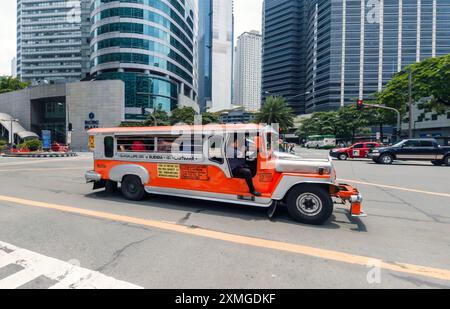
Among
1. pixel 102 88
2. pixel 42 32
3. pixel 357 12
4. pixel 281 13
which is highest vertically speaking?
pixel 281 13

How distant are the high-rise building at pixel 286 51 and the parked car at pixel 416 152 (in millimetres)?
111028

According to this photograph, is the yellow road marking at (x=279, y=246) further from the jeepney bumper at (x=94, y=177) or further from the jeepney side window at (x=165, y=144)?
the jeepney side window at (x=165, y=144)

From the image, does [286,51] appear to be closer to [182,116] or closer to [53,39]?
[182,116]

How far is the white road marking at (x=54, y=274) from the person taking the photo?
276 cm

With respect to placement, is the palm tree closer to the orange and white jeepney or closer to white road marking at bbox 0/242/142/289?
the orange and white jeepney

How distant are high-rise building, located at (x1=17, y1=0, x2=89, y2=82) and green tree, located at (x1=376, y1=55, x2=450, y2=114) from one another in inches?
4059

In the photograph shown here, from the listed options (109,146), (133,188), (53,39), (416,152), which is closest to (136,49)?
(109,146)

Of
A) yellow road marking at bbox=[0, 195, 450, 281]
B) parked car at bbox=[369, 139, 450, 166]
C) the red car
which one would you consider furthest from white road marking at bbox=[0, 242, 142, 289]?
the red car

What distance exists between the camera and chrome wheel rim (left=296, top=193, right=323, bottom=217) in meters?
4.86

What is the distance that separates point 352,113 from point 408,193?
175ft

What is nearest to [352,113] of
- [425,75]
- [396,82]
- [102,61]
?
[396,82]

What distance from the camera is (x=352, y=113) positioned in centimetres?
5459

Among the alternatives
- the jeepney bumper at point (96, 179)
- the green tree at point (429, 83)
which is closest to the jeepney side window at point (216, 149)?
the jeepney bumper at point (96, 179)
